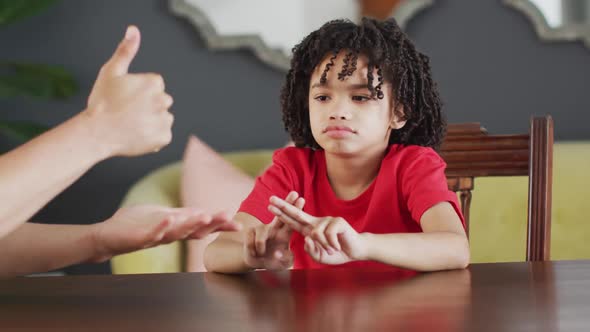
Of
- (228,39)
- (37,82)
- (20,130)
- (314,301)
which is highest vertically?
(228,39)

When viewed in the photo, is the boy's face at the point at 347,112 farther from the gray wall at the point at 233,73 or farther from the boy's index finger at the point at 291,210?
the gray wall at the point at 233,73

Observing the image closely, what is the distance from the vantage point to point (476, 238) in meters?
2.73

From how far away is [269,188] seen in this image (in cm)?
143

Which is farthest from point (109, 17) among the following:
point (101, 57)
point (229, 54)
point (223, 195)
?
point (223, 195)

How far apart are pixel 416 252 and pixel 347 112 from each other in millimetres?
328

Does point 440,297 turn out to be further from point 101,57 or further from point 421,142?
point 101,57

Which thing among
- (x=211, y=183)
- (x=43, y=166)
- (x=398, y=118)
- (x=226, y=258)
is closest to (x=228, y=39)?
(x=211, y=183)

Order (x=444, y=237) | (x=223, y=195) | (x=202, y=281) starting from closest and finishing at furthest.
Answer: (x=202, y=281) < (x=444, y=237) < (x=223, y=195)

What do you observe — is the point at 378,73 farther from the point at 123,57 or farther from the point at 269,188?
the point at 123,57

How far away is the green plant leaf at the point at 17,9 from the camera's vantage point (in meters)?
2.70

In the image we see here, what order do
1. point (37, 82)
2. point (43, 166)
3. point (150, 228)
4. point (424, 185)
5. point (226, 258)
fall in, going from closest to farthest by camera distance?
1. point (43, 166)
2. point (150, 228)
3. point (226, 258)
4. point (424, 185)
5. point (37, 82)

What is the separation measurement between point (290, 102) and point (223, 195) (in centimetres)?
116

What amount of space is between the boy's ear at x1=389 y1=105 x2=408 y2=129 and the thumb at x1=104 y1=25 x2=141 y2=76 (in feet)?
2.15

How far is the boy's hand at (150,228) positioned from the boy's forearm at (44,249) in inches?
0.8
